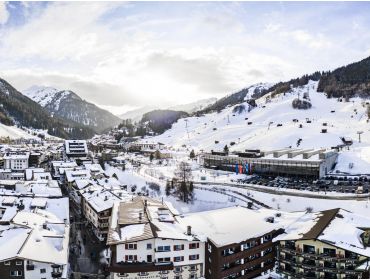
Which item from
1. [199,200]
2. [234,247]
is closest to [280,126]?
[199,200]

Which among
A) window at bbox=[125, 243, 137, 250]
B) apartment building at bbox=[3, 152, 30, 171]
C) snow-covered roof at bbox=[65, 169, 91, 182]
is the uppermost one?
apartment building at bbox=[3, 152, 30, 171]

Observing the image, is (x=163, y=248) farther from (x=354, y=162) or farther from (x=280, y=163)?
(x=354, y=162)

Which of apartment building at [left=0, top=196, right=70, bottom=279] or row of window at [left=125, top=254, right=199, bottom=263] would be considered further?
row of window at [left=125, top=254, right=199, bottom=263]

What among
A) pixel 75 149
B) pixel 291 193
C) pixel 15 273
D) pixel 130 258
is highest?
pixel 75 149

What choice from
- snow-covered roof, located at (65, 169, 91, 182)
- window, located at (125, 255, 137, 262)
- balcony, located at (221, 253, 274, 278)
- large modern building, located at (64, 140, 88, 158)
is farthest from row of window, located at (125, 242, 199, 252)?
large modern building, located at (64, 140, 88, 158)

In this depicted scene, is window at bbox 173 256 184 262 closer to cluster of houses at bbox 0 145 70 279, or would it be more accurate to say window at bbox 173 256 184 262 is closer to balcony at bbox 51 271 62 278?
cluster of houses at bbox 0 145 70 279

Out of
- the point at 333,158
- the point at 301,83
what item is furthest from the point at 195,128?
the point at 333,158

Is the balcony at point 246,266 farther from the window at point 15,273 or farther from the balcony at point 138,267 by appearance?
the window at point 15,273
